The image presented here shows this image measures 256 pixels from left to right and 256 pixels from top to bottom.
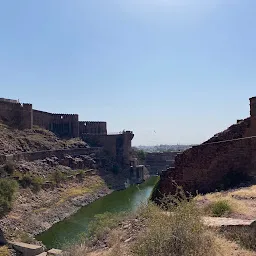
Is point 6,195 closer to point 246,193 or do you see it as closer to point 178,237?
point 246,193

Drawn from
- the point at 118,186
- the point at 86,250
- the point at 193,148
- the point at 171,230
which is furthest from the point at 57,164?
the point at 171,230

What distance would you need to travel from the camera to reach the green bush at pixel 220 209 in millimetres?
7277

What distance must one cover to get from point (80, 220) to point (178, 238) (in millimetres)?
23257

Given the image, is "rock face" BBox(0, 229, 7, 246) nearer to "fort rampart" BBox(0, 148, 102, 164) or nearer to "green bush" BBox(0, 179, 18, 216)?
"green bush" BBox(0, 179, 18, 216)

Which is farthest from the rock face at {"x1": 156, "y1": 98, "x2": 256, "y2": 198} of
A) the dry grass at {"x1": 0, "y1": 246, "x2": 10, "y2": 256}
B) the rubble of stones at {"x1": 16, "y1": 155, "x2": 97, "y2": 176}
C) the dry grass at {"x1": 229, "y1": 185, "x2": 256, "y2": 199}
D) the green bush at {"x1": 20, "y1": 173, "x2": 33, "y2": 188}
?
the rubble of stones at {"x1": 16, "y1": 155, "x2": 97, "y2": 176}

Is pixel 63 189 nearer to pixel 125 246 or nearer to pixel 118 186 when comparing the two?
pixel 118 186

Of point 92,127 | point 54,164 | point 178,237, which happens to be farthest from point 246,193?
point 92,127

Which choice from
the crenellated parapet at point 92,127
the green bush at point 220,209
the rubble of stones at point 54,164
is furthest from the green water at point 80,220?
the crenellated parapet at point 92,127

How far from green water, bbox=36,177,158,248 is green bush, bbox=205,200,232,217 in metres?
5.77

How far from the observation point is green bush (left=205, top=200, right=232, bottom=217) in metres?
7.28

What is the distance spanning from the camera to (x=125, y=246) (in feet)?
20.0

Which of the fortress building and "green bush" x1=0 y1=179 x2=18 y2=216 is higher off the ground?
the fortress building

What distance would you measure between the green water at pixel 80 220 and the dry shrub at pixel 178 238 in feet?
26.6

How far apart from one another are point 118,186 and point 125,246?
39.4 metres
